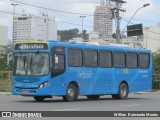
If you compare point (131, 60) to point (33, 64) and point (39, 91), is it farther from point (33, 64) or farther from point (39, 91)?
point (39, 91)

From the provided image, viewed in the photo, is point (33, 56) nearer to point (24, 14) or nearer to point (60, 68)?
point (60, 68)

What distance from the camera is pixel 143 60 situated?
105ft

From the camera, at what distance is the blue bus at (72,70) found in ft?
79.9

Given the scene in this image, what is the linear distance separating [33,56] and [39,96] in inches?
92.2

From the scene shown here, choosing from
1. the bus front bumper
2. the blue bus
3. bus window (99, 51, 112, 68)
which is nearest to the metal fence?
the blue bus

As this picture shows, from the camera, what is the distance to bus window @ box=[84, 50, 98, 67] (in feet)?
88.1

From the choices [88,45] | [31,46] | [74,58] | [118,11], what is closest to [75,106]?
[31,46]

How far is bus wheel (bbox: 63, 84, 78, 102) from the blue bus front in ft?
4.64

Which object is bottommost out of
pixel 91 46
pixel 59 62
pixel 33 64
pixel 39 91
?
pixel 39 91

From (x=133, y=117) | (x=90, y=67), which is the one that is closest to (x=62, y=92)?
(x=90, y=67)

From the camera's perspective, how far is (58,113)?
17484 millimetres

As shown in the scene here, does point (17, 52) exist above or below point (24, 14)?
below

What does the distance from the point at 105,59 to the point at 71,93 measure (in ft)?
13.0

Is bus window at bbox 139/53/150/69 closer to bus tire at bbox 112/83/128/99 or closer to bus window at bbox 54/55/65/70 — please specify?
bus tire at bbox 112/83/128/99
